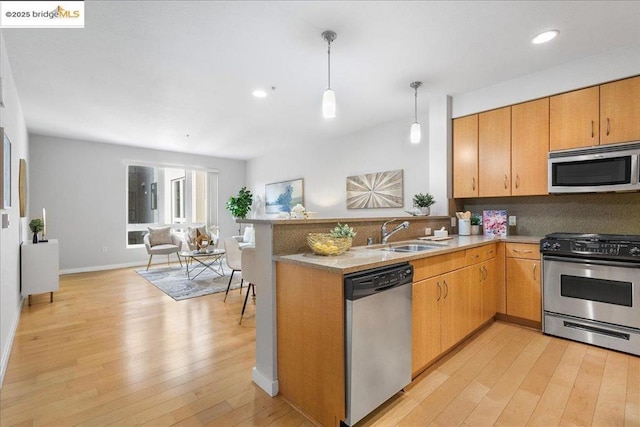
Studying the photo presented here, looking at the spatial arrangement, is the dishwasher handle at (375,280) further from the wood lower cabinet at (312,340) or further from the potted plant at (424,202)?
the potted plant at (424,202)

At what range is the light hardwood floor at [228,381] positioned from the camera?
1.72 metres

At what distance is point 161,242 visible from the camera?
6129 millimetres

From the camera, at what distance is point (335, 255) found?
6.46 ft

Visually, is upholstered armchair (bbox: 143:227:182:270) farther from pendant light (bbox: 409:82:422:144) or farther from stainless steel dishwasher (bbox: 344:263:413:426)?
stainless steel dishwasher (bbox: 344:263:413:426)

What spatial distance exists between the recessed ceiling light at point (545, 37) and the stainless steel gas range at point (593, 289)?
1675mm

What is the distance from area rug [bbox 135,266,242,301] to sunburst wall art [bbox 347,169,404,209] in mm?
2440

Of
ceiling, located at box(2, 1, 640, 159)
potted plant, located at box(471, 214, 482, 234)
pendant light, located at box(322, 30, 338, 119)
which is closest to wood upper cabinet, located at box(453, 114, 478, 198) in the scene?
potted plant, located at box(471, 214, 482, 234)

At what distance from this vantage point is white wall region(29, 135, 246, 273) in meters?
5.46

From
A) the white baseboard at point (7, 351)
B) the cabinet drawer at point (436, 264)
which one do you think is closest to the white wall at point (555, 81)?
the cabinet drawer at point (436, 264)

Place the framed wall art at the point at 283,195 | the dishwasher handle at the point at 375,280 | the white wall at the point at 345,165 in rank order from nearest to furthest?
the dishwasher handle at the point at 375,280, the white wall at the point at 345,165, the framed wall art at the point at 283,195

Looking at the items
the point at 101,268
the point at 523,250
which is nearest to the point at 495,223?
the point at 523,250

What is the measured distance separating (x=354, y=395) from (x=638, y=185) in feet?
9.34

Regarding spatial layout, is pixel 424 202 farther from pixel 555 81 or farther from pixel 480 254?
pixel 555 81

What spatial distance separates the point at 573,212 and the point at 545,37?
1.75 metres
